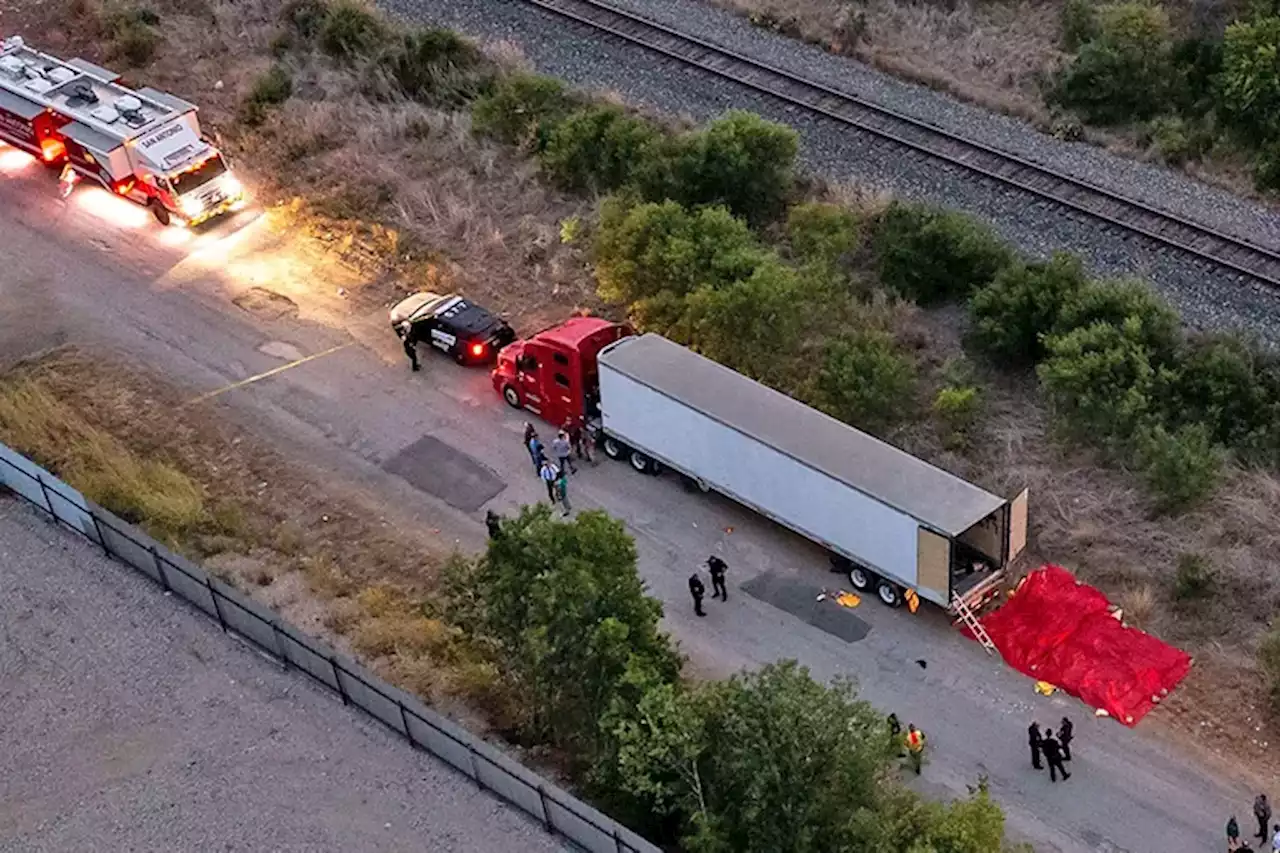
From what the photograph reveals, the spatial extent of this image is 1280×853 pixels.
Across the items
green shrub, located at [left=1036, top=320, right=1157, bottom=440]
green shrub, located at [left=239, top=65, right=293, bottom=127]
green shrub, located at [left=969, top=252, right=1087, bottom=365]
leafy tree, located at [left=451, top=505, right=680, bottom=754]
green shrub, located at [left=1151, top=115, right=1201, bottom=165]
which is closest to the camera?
leafy tree, located at [left=451, top=505, right=680, bottom=754]

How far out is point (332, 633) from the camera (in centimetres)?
2748

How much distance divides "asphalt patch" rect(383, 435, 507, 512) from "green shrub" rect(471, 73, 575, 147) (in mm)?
10061

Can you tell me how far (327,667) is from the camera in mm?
24328

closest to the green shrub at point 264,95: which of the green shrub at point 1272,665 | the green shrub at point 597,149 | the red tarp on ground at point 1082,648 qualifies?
the green shrub at point 597,149

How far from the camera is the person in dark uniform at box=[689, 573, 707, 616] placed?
91.0 feet

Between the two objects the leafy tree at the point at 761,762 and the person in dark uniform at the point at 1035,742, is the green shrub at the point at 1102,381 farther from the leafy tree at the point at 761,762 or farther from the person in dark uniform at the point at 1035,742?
the leafy tree at the point at 761,762

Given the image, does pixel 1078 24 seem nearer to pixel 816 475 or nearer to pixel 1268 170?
pixel 1268 170

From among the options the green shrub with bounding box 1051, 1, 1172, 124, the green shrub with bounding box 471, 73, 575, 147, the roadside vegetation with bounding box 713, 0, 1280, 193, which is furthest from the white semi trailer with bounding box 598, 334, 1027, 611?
the green shrub with bounding box 1051, 1, 1172, 124

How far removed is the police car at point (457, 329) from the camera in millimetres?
33781

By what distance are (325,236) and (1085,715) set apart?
65.5 ft

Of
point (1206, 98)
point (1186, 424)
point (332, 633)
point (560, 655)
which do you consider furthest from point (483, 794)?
point (1206, 98)

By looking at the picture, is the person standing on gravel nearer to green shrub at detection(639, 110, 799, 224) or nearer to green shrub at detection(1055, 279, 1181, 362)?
green shrub at detection(639, 110, 799, 224)

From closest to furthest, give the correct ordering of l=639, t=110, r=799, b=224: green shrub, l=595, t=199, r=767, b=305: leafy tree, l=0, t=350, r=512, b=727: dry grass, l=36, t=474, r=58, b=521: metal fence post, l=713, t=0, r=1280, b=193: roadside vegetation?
l=0, t=350, r=512, b=727: dry grass, l=36, t=474, r=58, b=521: metal fence post, l=595, t=199, r=767, b=305: leafy tree, l=639, t=110, r=799, b=224: green shrub, l=713, t=0, r=1280, b=193: roadside vegetation

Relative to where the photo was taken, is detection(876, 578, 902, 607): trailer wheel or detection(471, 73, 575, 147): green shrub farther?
detection(471, 73, 575, 147): green shrub
